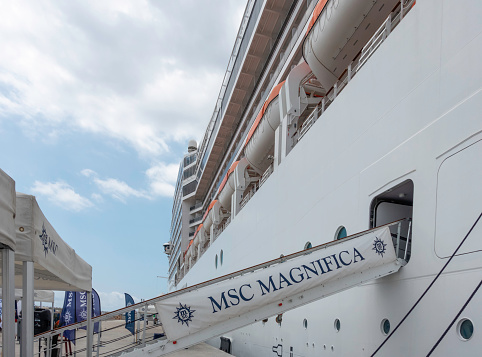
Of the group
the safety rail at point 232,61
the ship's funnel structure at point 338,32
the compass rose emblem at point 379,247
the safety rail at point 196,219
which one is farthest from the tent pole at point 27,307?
the safety rail at point 196,219

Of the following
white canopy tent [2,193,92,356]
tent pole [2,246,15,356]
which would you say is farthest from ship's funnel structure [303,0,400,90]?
tent pole [2,246,15,356]

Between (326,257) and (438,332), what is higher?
(326,257)

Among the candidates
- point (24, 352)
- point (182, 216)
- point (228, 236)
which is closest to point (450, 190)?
point (24, 352)

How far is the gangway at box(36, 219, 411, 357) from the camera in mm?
4387

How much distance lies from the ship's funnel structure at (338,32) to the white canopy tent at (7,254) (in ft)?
18.5

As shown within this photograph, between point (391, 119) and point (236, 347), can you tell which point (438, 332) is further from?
point (236, 347)

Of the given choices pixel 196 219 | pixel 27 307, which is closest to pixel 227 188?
pixel 27 307

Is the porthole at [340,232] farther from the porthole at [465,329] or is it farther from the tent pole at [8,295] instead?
the tent pole at [8,295]

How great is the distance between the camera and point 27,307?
2.87 metres

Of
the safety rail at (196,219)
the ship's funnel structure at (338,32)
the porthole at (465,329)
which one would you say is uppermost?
the ship's funnel structure at (338,32)

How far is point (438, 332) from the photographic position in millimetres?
3674

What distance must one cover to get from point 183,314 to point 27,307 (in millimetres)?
1803

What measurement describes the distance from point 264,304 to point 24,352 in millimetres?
2364

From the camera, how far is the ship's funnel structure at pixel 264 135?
10172 mm
